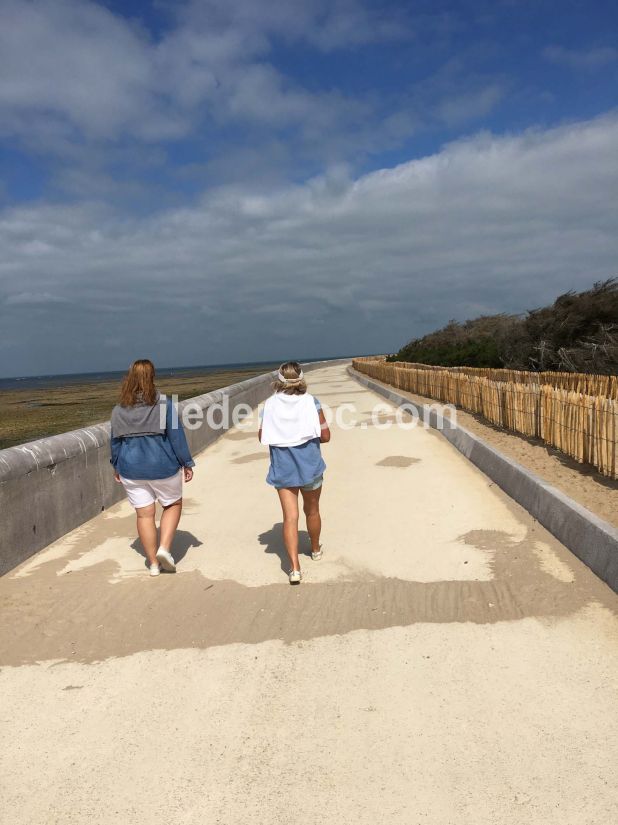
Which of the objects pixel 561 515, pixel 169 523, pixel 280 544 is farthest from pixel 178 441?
pixel 561 515

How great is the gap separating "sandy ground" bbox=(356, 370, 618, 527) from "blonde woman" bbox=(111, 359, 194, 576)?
367 cm

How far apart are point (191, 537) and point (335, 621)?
2.51 metres

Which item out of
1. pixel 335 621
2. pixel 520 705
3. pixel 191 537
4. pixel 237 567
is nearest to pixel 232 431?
pixel 191 537

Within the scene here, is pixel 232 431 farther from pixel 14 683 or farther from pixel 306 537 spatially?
Answer: pixel 14 683

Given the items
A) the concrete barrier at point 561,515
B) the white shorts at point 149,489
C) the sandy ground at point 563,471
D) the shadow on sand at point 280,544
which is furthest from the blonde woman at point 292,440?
the sandy ground at point 563,471

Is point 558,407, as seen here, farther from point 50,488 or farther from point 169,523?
point 50,488

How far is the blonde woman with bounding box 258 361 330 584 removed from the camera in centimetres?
496

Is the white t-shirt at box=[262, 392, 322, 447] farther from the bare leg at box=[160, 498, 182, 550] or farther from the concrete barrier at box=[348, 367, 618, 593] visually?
the concrete barrier at box=[348, 367, 618, 593]

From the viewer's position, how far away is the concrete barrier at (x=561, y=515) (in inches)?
181

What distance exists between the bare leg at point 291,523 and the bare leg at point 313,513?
0.13 m

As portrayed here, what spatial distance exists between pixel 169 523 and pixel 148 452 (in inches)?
23.5

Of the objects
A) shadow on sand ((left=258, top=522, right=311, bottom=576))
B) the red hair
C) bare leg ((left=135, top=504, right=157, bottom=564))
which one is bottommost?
shadow on sand ((left=258, top=522, right=311, bottom=576))

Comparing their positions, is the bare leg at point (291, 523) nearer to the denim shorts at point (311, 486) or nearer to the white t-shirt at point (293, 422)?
the denim shorts at point (311, 486)

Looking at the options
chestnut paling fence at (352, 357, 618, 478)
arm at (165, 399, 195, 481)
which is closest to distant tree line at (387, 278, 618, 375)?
chestnut paling fence at (352, 357, 618, 478)
